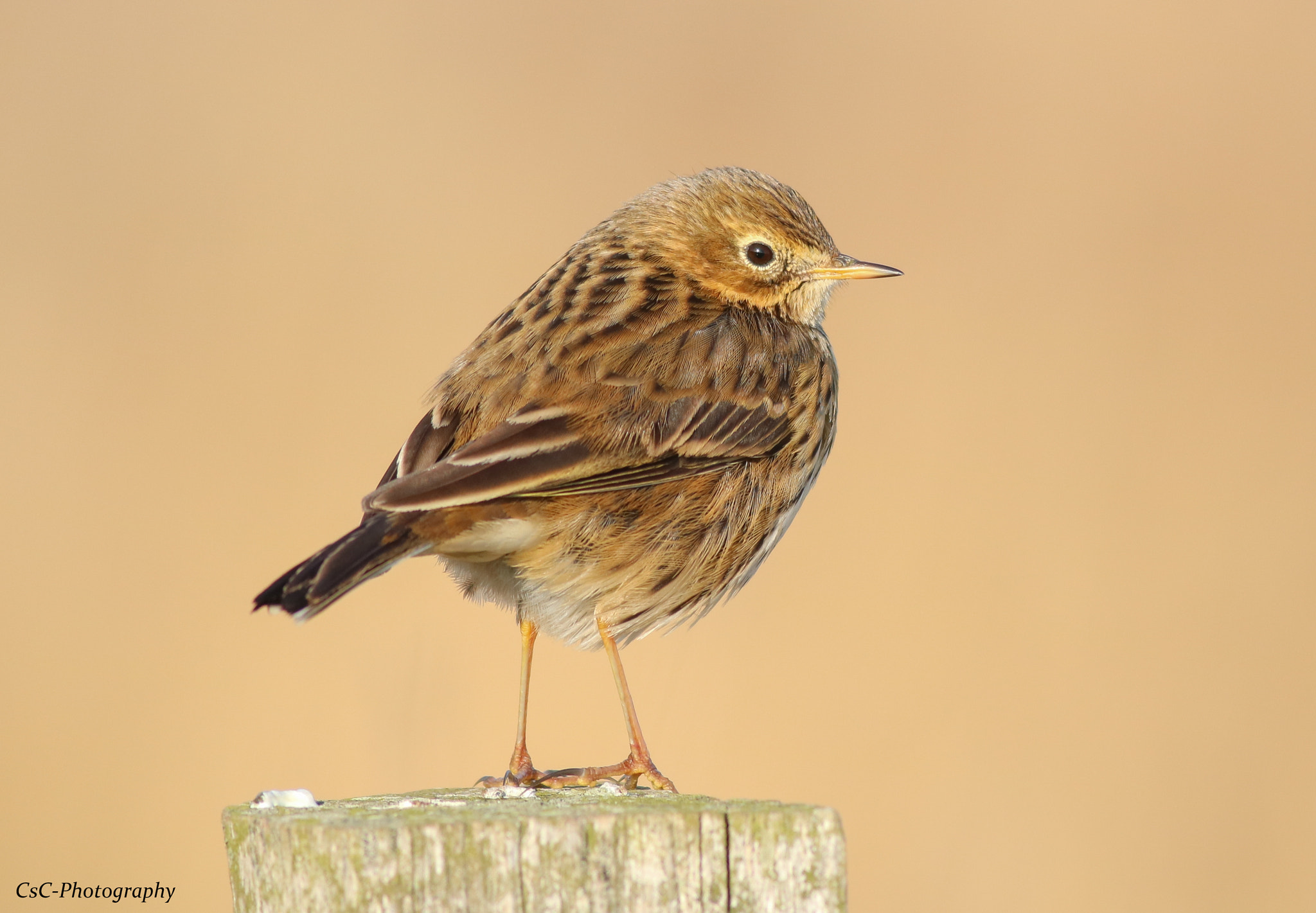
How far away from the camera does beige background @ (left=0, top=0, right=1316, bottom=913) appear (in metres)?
8.05

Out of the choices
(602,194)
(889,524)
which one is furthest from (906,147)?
(889,524)

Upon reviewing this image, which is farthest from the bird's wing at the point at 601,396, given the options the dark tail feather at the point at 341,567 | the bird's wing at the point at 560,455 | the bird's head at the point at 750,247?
the bird's head at the point at 750,247

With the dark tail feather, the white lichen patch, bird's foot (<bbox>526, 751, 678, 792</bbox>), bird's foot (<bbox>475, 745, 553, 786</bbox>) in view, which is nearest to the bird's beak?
bird's foot (<bbox>526, 751, 678, 792</bbox>)

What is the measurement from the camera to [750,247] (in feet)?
19.9

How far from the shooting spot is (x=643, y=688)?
26.8 ft

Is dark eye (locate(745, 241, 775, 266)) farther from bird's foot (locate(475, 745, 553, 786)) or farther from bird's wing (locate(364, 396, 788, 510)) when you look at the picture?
bird's foot (locate(475, 745, 553, 786))

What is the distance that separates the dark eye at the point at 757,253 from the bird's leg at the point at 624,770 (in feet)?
5.34

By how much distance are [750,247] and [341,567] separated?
8.70 feet

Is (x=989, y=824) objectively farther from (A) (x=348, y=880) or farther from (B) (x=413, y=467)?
(A) (x=348, y=880)

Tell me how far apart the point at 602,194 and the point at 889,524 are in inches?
131

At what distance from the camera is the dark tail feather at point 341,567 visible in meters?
3.84

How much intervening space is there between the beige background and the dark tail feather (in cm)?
158

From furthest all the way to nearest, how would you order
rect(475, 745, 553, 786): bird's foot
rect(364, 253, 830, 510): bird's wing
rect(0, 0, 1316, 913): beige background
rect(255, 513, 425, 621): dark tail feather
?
rect(0, 0, 1316, 913): beige background → rect(475, 745, 553, 786): bird's foot → rect(364, 253, 830, 510): bird's wing → rect(255, 513, 425, 621): dark tail feather

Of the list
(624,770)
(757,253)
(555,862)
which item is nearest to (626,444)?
(624,770)
